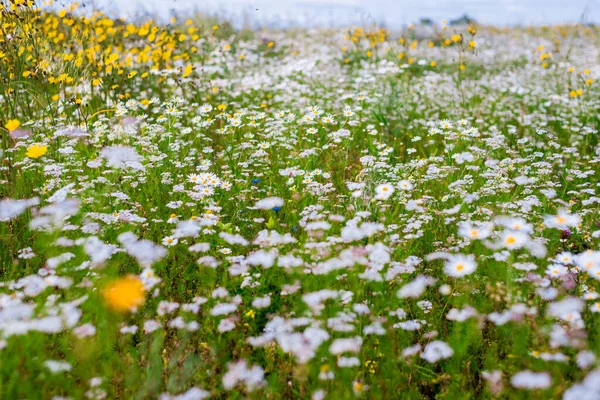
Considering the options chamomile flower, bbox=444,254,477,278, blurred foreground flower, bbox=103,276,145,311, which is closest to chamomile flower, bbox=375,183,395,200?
chamomile flower, bbox=444,254,477,278

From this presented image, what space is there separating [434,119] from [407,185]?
285 cm

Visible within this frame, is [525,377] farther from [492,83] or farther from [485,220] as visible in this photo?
[492,83]

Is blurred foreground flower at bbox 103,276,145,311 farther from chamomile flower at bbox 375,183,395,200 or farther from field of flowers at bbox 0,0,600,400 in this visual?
chamomile flower at bbox 375,183,395,200

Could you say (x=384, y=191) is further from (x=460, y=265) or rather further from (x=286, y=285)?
(x=286, y=285)

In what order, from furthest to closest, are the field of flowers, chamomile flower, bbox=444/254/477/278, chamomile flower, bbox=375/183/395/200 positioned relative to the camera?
chamomile flower, bbox=375/183/395/200 → chamomile flower, bbox=444/254/477/278 → the field of flowers

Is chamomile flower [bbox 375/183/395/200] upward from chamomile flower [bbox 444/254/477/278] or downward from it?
upward

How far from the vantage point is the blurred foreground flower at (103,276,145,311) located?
2537 mm

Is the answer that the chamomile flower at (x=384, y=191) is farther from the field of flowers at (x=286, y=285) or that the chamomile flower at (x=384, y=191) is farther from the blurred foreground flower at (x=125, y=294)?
the blurred foreground flower at (x=125, y=294)

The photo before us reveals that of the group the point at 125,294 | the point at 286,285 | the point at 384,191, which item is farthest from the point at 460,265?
the point at 125,294

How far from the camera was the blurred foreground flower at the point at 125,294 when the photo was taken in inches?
99.9

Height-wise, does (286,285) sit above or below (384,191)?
below

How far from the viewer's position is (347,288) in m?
2.62

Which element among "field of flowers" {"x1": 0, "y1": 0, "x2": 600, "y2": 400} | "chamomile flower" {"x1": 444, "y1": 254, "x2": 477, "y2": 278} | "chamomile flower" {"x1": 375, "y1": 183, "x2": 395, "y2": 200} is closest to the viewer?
"field of flowers" {"x1": 0, "y1": 0, "x2": 600, "y2": 400}

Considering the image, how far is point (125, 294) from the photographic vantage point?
2613 millimetres
